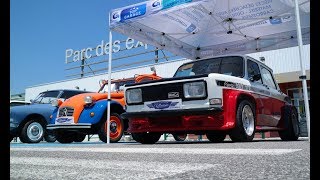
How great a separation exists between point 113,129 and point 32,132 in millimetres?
2635

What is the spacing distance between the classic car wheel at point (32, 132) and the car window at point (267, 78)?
605cm

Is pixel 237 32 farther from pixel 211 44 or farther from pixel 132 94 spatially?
pixel 132 94

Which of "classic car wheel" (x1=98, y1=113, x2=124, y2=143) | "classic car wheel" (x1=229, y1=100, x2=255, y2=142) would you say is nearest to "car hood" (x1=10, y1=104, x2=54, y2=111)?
"classic car wheel" (x1=98, y1=113, x2=124, y2=143)

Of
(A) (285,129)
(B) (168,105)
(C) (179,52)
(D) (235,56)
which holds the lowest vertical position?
(A) (285,129)

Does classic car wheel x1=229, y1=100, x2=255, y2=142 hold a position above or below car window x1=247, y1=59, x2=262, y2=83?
below

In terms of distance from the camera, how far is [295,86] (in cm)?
1784

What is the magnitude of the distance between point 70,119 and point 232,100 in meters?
4.09

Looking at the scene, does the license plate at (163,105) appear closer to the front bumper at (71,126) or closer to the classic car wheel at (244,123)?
the classic car wheel at (244,123)

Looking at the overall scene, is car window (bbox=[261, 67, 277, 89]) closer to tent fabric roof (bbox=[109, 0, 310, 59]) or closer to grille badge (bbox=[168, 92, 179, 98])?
tent fabric roof (bbox=[109, 0, 310, 59])

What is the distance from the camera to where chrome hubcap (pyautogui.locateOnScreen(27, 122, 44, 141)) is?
959 cm

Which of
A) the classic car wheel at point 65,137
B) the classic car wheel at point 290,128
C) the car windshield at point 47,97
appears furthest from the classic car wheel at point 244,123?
the car windshield at point 47,97

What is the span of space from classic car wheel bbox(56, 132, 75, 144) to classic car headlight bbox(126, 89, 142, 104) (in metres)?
2.99
